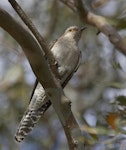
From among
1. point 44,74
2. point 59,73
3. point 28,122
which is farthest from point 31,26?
point 28,122

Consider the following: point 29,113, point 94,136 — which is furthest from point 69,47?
point 94,136

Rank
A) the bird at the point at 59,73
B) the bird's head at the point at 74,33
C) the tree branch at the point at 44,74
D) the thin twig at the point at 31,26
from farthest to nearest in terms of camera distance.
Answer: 1. the bird's head at the point at 74,33
2. the bird at the point at 59,73
3. the thin twig at the point at 31,26
4. the tree branch at the point at 44,74

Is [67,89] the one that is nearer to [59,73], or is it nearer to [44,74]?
[59,73]

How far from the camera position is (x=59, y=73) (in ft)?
11.0

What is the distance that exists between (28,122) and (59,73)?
37cm

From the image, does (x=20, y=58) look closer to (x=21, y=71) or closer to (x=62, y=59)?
(x=21, y=71)

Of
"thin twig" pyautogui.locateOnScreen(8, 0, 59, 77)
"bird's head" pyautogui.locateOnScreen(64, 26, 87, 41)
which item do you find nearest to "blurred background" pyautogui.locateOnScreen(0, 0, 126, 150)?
"bird's head" pyautogui.locateOnScreen(64, 26, 87, 41)

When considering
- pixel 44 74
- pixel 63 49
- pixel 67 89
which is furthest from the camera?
pixel 67 89

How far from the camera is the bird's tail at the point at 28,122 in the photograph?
320 cm

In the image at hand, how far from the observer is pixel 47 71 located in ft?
7.02

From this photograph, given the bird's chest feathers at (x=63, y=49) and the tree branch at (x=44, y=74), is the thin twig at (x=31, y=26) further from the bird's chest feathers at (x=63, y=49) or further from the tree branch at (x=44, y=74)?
the bird's chest feathers at (x=63, y=49)

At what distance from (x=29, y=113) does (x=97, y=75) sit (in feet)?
7.92

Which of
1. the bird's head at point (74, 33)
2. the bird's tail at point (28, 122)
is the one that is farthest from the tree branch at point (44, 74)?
the bird's head at point (74, 33)

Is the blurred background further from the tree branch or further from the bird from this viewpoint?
the tree branch
